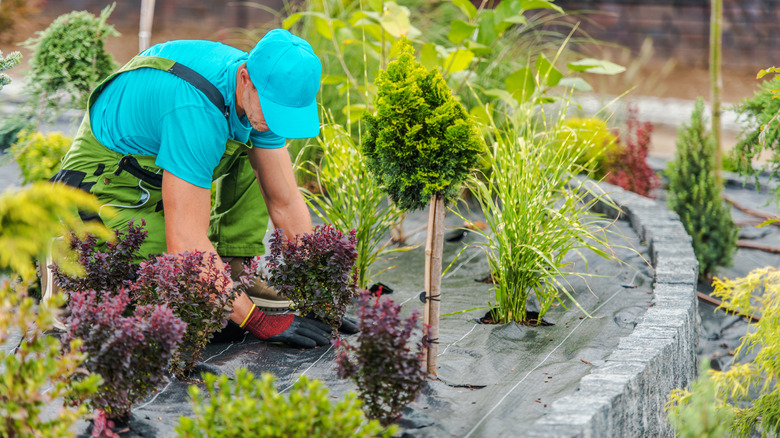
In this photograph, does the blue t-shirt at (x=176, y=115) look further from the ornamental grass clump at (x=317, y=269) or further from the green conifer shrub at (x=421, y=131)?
the green conifer shrub at (x=421, y=131)

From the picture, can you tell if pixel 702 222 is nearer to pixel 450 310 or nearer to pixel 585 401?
pixel 450 310

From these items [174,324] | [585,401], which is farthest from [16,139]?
[585,401]

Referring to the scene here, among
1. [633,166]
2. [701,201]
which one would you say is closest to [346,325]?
[701,201]

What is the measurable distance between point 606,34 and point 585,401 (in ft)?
30.7

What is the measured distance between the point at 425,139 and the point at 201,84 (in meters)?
0.77

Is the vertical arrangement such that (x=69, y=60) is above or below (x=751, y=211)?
above

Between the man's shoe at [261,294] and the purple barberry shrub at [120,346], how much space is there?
1009mm

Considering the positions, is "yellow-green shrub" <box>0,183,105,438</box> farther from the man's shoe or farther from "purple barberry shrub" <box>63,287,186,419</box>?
the man's shoe

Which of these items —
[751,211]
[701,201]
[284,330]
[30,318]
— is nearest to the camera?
[30,318]

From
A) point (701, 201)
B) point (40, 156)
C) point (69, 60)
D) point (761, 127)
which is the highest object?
point (761, 127)

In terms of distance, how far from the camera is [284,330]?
2.42 m

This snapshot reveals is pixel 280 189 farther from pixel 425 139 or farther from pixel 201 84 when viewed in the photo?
pixel 425 139

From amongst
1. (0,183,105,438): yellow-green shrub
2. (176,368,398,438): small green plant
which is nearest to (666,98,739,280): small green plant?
(176,368,398,438): small green plant

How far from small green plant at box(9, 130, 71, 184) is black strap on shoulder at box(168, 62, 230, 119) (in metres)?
1.84
